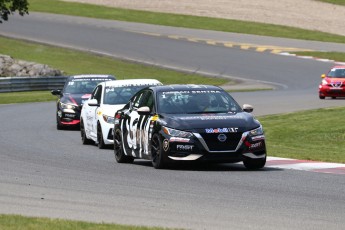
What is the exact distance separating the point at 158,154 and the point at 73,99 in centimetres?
1223

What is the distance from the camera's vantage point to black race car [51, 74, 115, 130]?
27.9 m

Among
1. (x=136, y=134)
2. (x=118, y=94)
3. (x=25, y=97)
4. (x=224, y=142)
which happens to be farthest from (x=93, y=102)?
(x=25, y=97)

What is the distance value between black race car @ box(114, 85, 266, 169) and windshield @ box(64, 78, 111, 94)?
11.2 m

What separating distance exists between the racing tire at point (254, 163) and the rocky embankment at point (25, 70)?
1243 inches

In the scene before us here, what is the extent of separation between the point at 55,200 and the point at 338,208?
3.15m

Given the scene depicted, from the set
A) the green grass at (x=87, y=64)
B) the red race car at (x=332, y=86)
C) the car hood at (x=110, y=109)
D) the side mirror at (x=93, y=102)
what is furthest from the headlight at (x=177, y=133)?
the green grass at (x=87, y=64)

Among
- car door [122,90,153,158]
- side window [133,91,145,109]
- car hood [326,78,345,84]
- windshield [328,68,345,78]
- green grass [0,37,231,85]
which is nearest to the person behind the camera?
car door [122,90,153,158]

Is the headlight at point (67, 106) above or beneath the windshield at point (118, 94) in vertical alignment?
beneath

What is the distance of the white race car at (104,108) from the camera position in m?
21.4

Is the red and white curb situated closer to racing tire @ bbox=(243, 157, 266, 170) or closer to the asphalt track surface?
the asphalt track surface

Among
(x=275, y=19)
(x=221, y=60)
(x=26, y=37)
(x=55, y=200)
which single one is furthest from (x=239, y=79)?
(x=55, y=200)

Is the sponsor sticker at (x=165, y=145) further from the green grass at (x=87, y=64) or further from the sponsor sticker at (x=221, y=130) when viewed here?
the green grass at (x=87, y=64)

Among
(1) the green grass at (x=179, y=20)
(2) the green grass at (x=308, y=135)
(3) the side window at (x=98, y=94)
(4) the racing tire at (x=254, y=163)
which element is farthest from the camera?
(1) the green grass at (x=179, y=20)

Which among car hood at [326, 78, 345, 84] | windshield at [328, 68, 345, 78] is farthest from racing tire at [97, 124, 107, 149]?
windshield at [328, 68, 345, 78]
